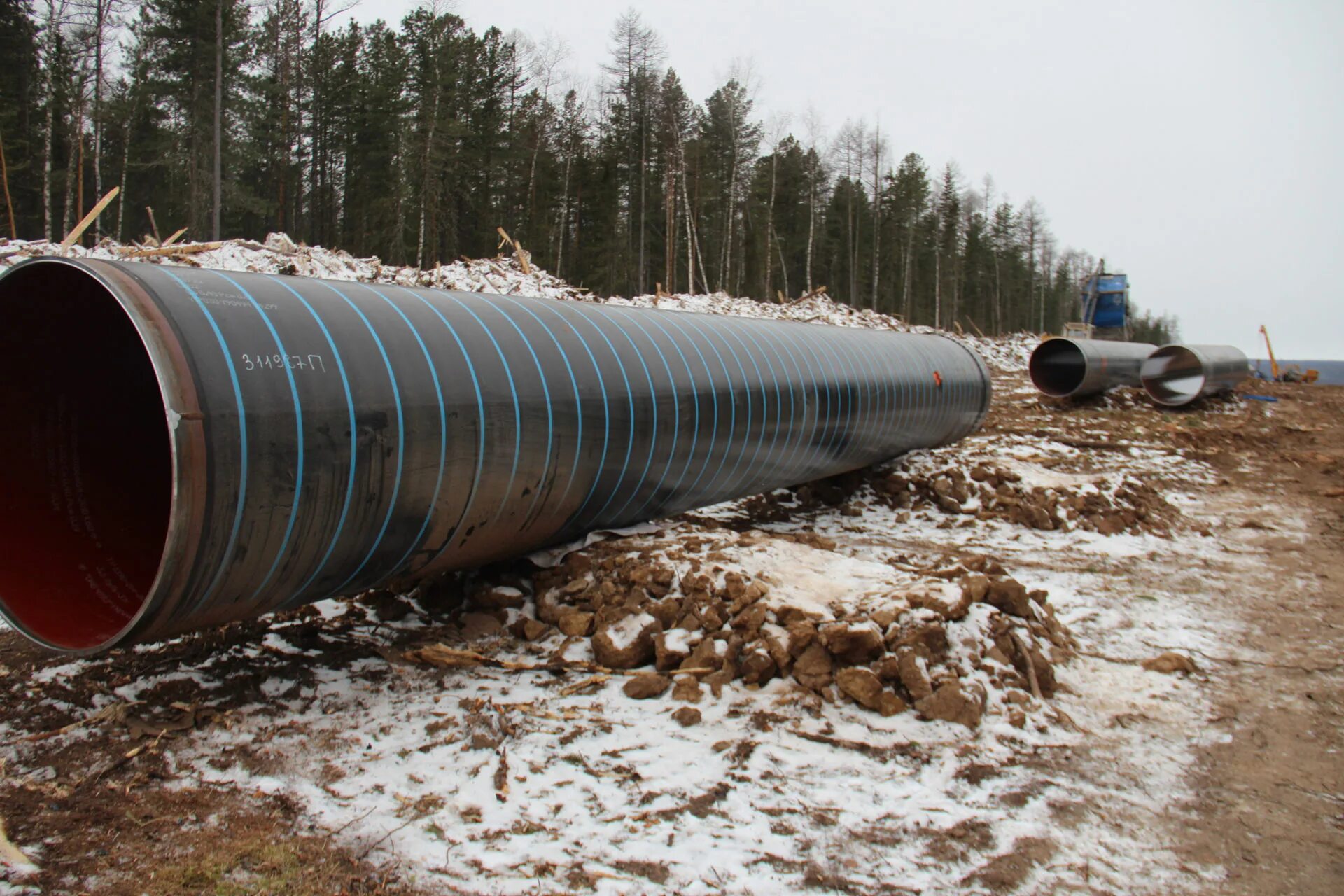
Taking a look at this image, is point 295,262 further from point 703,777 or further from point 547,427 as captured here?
point 703,777

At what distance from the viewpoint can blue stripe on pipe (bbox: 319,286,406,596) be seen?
11.8 feet

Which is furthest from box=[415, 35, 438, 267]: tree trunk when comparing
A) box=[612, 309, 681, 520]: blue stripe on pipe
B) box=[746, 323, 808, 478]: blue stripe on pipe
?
box=[612, 309, 681, 520]: blue stripe on pipe

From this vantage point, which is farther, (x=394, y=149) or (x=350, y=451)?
(x=394, y=149)

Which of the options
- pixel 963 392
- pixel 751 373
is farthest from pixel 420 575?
pixel 963 392

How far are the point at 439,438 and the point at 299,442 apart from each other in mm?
685

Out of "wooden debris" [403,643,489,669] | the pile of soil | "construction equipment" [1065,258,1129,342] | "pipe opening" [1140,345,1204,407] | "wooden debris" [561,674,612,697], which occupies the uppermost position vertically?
"construction equipment" [1065,258,1129,342]

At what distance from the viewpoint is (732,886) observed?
2604 mm

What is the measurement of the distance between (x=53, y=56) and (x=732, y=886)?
31333 mm

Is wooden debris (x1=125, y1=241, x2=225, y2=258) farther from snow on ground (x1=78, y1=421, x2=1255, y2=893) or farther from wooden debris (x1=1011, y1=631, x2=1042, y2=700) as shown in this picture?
wooden debris (x1=1011, y1=631, x2=1042, y2=700)

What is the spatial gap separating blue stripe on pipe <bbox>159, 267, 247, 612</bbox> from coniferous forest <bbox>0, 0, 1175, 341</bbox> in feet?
52.3

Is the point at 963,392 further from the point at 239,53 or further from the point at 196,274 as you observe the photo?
the point at 239,53

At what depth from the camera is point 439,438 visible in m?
3.76

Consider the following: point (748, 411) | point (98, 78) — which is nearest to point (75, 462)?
point (748, 411)

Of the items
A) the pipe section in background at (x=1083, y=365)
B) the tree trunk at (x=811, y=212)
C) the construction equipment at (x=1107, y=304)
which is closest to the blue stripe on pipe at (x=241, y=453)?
the pipe section in background at (x=1083, y=365)
